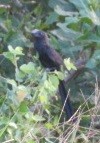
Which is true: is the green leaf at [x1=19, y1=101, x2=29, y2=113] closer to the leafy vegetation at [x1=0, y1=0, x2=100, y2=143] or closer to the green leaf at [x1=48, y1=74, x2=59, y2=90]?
the leafy vegetation at [x1=0, y1=0, x2=100, y2=143]

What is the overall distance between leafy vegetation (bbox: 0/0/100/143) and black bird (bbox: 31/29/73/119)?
0.18 feet

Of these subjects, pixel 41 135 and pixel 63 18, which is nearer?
pixel 41 135

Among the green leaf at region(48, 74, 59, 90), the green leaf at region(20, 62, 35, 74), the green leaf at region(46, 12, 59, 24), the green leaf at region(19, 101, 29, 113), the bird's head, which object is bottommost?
the green leaf at region(19, 101, 29, 113)

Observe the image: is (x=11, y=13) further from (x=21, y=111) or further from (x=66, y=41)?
(x=21, y=111)

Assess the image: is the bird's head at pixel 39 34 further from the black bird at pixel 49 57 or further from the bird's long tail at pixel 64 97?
the bird's long tail at pixel 64 97

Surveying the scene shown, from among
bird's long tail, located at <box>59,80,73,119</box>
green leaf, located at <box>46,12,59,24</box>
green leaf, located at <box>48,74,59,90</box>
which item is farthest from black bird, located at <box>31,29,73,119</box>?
green leaf, located at <box>48,74,59,90</box>

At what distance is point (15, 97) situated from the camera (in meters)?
3.55

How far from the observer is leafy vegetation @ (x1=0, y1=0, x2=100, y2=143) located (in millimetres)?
3561

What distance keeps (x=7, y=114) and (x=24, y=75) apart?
30 centimetres

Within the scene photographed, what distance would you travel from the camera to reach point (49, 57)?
453 cm

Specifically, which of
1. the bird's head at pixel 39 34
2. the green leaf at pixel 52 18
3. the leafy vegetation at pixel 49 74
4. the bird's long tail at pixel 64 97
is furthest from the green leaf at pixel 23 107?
the green leaf at pixel 52 18

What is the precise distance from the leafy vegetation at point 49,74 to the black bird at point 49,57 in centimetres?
5

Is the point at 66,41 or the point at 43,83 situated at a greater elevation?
the point at 66,41

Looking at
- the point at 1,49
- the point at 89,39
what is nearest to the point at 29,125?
the point at 89,39
